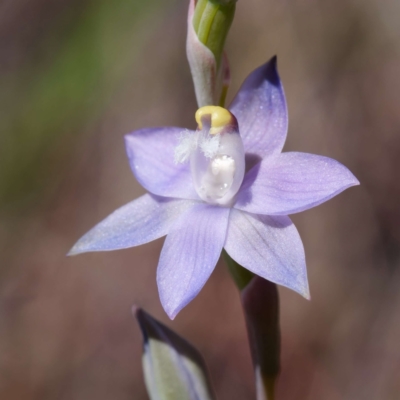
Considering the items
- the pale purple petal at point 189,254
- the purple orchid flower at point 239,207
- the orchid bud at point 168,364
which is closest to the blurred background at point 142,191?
the orchid bud at point 168,364

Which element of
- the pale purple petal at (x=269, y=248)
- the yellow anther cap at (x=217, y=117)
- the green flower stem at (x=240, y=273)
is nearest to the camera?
the pale purple petal at (x=269, y=248)

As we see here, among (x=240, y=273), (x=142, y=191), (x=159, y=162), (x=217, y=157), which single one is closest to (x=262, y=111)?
(x=217, y=157)

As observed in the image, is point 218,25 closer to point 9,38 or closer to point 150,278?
point 150,278

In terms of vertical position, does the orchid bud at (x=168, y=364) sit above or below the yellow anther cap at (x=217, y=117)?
below

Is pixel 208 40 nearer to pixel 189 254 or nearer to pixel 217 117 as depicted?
pixel 217 117

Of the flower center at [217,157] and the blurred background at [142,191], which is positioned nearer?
the flower center at [217,157]

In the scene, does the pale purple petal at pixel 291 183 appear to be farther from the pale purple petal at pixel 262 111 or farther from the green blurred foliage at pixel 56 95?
the green blurred foliage at pixel 56 95

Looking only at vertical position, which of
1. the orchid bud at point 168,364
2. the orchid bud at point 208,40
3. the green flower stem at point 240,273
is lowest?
the orchid bud at point 168,364
